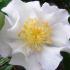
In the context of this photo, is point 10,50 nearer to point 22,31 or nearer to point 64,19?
point 22,31

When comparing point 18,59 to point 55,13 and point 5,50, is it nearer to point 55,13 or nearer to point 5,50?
point 5,50

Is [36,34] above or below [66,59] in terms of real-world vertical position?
above

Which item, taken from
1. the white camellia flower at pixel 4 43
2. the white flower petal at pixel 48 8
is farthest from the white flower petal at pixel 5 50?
the white flower petal at pixel 48 8

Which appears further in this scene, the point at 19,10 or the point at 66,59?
the point at 66,59

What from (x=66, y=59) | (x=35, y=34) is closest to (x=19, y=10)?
(x=35, y=34)

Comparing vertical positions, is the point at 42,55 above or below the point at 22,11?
below

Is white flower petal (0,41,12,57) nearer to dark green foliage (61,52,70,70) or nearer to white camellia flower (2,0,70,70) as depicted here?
white camellia flower (2,0,70,70)

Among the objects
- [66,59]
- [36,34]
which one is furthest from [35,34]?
[66,59]

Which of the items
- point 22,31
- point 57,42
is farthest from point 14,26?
point 57,42
